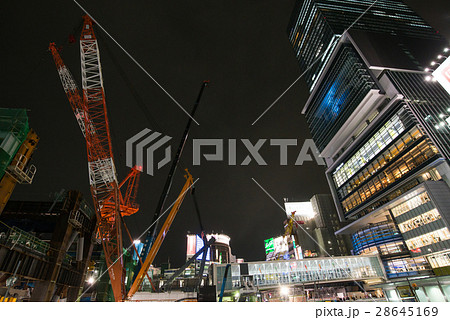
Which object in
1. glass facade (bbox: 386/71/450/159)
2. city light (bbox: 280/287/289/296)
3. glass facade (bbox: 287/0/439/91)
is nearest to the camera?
glass facade (bbox: 386/71/450/159)

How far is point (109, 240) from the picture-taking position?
32.1 m

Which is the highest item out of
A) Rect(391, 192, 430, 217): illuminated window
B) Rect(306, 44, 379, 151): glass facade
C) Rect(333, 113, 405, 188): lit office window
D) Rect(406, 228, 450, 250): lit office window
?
Rect(306, 44, 379, 151): glass facade

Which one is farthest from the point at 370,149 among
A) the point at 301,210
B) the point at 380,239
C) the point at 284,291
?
the point at 301,210

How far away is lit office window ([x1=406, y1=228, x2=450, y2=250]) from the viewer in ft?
154

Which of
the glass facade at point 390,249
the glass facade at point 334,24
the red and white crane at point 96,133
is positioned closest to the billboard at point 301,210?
the glass facade at point 390,249

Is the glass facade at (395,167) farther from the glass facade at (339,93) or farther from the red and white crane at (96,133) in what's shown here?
the red and white crane at (96,133)

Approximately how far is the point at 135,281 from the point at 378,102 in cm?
8881

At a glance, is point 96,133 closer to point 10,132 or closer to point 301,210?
point 10,132

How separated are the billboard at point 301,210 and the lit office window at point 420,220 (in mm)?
82853

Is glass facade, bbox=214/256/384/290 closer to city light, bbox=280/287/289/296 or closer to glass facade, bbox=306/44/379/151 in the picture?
city light, bbox=280/287/289/296

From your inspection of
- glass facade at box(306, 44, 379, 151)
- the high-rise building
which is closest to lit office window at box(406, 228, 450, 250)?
the high-rise building

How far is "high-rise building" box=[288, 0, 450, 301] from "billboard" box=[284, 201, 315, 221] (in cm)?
4651
